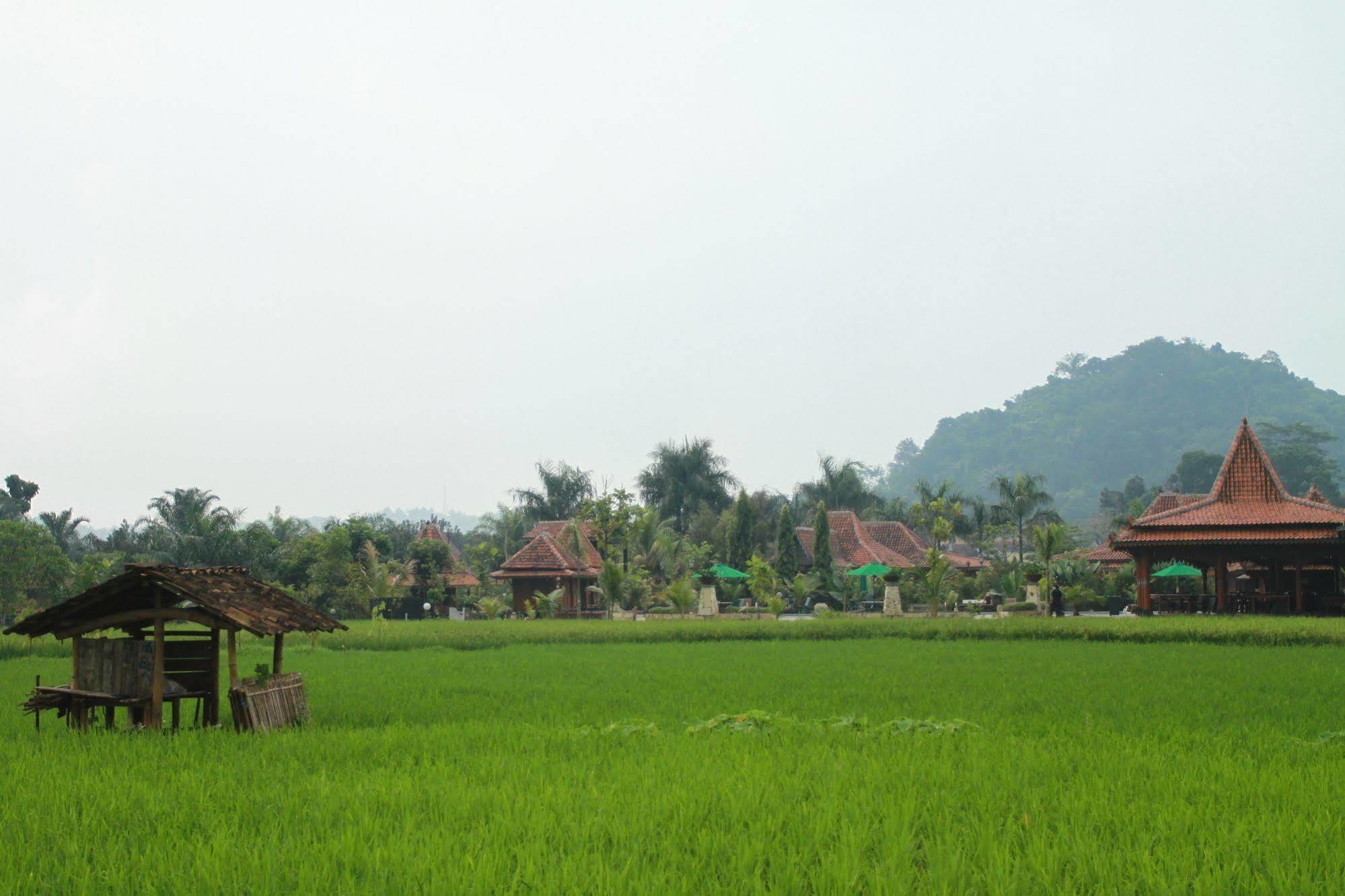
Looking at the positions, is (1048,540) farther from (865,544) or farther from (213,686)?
Result: (213,686)

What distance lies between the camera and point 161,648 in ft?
38.4

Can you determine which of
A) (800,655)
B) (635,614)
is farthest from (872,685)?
(635,614)

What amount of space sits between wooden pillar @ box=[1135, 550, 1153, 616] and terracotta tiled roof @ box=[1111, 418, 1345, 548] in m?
0.62

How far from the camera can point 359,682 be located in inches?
676

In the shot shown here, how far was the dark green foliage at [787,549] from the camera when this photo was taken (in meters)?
48.0

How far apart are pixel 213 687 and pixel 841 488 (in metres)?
54.4

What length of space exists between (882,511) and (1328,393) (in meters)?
126

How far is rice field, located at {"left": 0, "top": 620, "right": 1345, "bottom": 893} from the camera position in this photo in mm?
5914

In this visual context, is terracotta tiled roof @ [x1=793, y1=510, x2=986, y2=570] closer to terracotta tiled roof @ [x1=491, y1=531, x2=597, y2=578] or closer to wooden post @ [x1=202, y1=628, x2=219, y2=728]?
terracotta tiled roof @ [x1=491, y1=531, x2=597, y2=578]

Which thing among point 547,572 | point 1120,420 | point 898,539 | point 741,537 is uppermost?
point 1120,420

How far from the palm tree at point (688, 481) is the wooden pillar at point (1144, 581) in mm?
30238

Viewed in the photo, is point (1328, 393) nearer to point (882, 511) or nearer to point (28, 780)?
point (882, 511)

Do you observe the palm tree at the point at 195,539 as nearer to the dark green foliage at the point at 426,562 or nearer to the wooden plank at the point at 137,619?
the dark green foliage at the point at 426,562

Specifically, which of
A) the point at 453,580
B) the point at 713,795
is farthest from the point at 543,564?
the point at 713,795
